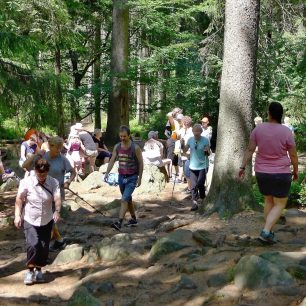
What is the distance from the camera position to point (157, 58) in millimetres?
18094

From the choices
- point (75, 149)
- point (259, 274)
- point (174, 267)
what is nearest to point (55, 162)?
point (174, 267)

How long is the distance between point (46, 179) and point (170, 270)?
198 centimetres

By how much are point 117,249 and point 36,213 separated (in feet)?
4.38

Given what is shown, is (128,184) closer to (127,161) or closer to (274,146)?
(127,161)

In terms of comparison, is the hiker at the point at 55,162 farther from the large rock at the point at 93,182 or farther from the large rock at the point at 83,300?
the large rock at the point at 93,182

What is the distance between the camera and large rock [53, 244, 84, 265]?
7.29 m

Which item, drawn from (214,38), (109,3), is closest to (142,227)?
(214,38)

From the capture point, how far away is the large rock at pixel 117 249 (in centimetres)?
692

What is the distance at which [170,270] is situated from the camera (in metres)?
6.09

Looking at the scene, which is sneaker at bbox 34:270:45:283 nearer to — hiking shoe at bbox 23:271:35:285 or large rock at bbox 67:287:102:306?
hiking shoe at bbox 23:271:35:285

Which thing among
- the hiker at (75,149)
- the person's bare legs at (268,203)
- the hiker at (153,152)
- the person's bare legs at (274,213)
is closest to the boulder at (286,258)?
the person's bare legs at (274,213)

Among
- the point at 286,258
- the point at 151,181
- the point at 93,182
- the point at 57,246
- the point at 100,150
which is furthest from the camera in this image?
the point at 100,150

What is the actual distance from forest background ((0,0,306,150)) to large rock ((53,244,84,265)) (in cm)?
381

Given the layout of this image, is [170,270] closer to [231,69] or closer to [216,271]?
[216,271]
